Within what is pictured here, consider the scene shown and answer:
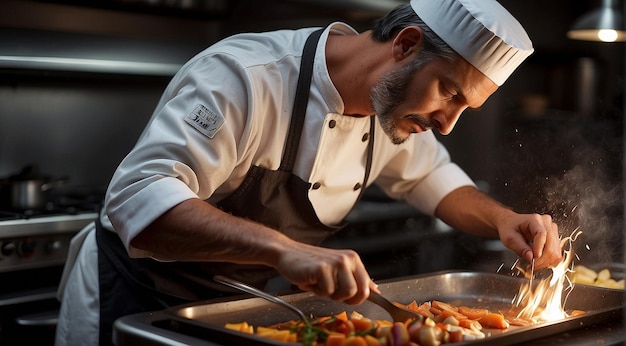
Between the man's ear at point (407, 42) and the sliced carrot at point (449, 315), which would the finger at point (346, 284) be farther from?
the man's ear at point (407, 42)

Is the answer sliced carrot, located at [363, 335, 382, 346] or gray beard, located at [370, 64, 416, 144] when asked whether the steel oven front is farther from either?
sliced carrot, located at [363, 335, 382, 346]

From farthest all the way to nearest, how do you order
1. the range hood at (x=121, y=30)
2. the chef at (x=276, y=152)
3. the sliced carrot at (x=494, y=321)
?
the range hood at (x=121, y=30) < the sliced carrot at (x=494, y=321) < the chef at (x=276, y=152)

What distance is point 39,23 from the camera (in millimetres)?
3109

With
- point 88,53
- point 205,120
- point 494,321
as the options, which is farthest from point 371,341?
point 88,53

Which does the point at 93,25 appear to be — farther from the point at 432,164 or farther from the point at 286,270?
the point at 286,270

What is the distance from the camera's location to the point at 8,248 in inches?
104

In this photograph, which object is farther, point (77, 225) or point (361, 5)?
point (361, 5)

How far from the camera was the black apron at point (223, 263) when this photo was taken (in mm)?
1982

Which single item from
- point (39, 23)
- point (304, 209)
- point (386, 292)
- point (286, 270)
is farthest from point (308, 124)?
point (39, 23)

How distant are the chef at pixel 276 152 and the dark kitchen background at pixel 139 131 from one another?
368 mm

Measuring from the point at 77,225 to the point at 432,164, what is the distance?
4.01 ft

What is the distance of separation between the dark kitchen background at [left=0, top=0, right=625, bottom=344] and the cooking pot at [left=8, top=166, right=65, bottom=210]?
0.03 meters

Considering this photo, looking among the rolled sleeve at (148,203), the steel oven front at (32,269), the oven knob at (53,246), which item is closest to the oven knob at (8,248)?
the steel oven front at (32,269)

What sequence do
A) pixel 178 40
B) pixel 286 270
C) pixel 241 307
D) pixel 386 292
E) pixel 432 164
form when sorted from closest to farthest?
pixel 286 270, pixel 241 307, pixel 386 292, pixel 432 164, pixel 178 40
